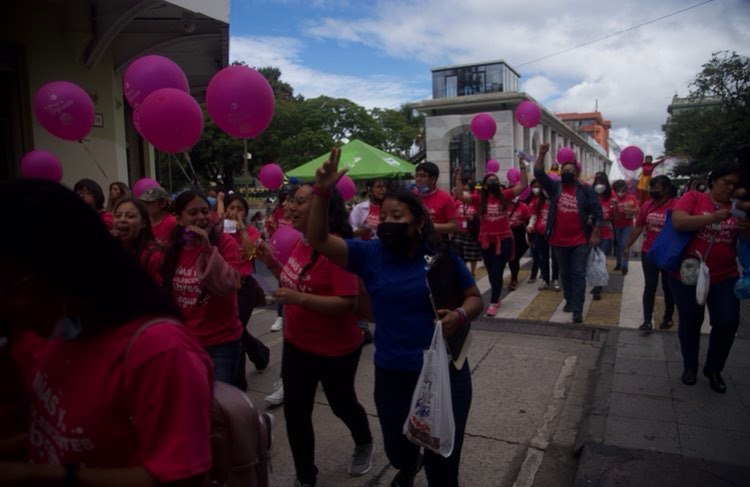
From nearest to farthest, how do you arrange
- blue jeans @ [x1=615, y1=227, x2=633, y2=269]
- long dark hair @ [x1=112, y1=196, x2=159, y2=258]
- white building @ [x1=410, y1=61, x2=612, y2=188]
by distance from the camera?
1. long dark hair @ [x1=112, y1=196, x2=159, y2=258]
2. blue jeans @ [x1=615, y1=227, x2=633, y2=269]
3. white building @ [x1=410, y1=61, x2=612, y2=188]

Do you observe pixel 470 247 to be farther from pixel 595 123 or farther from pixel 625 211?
pixel 595 123

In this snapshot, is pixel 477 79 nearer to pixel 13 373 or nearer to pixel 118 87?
pixel 118 87

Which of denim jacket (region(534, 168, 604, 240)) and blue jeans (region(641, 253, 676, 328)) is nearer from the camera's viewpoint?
blue jeans (region(641, 253, 676, 328))

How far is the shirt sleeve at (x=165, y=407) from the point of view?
1260 mm

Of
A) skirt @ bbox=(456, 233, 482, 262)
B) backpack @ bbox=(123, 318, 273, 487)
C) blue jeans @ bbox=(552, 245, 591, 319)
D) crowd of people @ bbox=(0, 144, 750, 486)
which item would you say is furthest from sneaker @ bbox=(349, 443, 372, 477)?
skirt @ bbox=(456, 233, 482, 262)

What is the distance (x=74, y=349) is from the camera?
1358 mm

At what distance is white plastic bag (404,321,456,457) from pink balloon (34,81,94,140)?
17.6 ft

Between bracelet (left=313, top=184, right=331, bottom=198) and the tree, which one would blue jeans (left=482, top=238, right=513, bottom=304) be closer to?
bracelet (left=313, top=184, right=331, bottom=198)

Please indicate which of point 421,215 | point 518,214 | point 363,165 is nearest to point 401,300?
point 421,215

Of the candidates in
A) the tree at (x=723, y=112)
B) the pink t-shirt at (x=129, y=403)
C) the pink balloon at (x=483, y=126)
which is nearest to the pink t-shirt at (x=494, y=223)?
the pink balloon at (x=483, y=126)

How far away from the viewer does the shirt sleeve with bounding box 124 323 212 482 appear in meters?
1.26

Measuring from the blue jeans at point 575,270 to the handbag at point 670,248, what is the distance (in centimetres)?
215

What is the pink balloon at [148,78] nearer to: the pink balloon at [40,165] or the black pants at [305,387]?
the pink balloon at [40,165]

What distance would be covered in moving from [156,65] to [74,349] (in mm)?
5137
